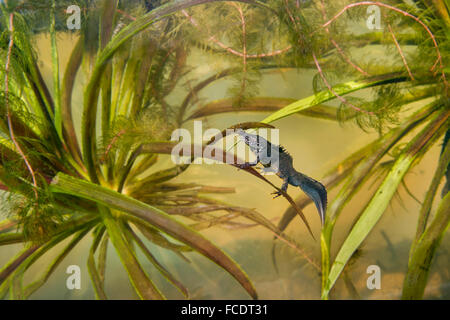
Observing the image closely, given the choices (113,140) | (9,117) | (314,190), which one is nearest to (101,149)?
(113,140)

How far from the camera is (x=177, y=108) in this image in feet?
3.79

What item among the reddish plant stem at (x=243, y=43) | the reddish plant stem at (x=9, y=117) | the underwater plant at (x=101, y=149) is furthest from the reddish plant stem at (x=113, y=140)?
the reddish plant stem at (x=243, y=43)

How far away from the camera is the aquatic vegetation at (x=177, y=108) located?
2.75ft

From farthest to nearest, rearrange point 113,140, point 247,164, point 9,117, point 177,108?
1. point 177,108
2. point 113,140
3. point 9,117
4. point 247,164

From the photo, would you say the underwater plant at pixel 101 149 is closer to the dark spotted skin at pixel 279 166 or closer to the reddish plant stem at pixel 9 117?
the reddish plant stem at pixel 9 117

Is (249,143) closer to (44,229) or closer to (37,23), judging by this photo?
(44,229)

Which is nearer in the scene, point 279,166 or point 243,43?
point 279,166

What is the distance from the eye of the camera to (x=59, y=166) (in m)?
0.99

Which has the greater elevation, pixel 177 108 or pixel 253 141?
pixel 177 108

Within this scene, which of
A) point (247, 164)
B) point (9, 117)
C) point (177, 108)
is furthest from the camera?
point (177, 108)

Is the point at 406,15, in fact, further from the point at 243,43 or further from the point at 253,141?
the point at 253,141

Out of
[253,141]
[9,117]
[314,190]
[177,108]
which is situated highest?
[177,108]

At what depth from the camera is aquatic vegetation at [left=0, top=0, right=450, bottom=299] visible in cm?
84
